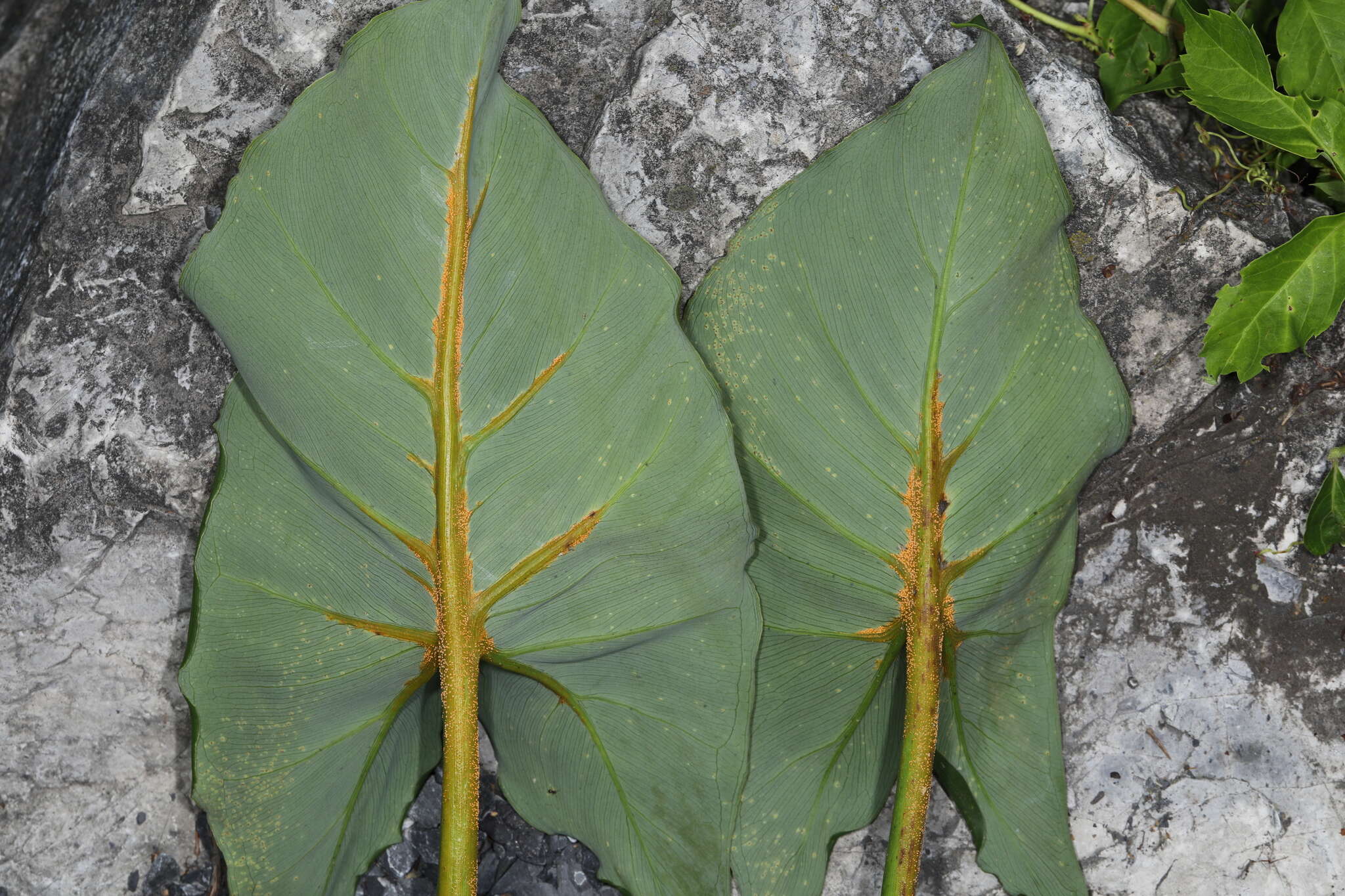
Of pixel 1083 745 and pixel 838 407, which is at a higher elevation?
pixel 838 407

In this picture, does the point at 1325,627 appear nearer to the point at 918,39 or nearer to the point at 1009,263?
the point at 1009,263

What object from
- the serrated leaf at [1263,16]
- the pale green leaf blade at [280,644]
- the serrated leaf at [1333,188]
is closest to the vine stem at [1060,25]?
the serrated leaf at [1263,16]

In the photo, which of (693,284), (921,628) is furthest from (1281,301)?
(693,284)

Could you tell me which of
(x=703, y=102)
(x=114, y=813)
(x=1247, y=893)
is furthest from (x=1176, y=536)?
(x=114, y=813)

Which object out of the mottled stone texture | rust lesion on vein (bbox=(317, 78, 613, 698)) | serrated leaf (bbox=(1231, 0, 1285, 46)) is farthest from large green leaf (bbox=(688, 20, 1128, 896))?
serrated leaf (bbox=(1231, 0, 1285, 46))

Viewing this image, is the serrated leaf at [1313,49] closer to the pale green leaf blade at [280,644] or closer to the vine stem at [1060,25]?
the vine stem at [1060,25]

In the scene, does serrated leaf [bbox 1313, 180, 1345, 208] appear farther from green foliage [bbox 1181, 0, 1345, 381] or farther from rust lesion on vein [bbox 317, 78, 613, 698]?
rust lesion on vein [bbox 317, 78, 613, 698]

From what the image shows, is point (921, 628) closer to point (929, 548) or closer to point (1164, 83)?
point (929, 548)

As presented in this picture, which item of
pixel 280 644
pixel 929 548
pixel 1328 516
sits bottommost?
pixel 280 644
